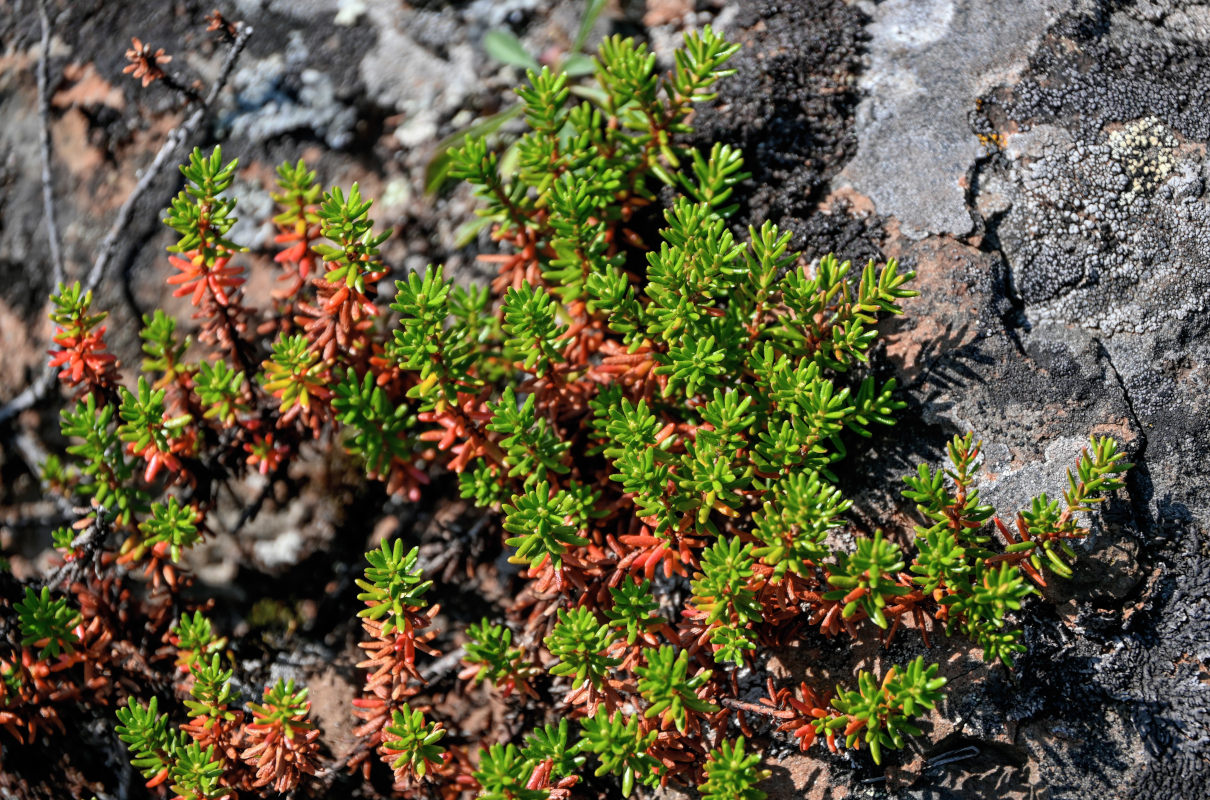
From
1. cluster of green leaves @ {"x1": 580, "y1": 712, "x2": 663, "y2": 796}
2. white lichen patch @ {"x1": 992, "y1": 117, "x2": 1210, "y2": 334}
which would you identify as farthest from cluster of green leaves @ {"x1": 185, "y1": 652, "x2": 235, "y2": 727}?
white lichen patch @ {"x1": 992, "y1": 117, "x2": 1210, "y2": 334}

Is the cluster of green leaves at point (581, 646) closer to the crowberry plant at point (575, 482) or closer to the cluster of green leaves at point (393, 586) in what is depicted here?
the crowberry plant at point (575, 482)

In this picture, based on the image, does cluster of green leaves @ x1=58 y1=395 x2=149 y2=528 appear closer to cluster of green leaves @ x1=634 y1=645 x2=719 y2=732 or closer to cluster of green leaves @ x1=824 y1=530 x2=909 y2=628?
cluster of green leaves @ x1=634 y1=645 x2=719 y2=732

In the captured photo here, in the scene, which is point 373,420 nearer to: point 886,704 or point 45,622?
point 45,622

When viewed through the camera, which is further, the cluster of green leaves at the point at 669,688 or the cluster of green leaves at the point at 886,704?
the cluster of green leaves at the point at 669,688

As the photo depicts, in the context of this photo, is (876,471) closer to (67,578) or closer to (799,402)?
(799,402)

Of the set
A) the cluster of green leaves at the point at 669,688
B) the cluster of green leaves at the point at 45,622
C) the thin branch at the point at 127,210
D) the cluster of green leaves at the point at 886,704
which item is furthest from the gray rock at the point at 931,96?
the cluster of green leaves at the point at 45,622
